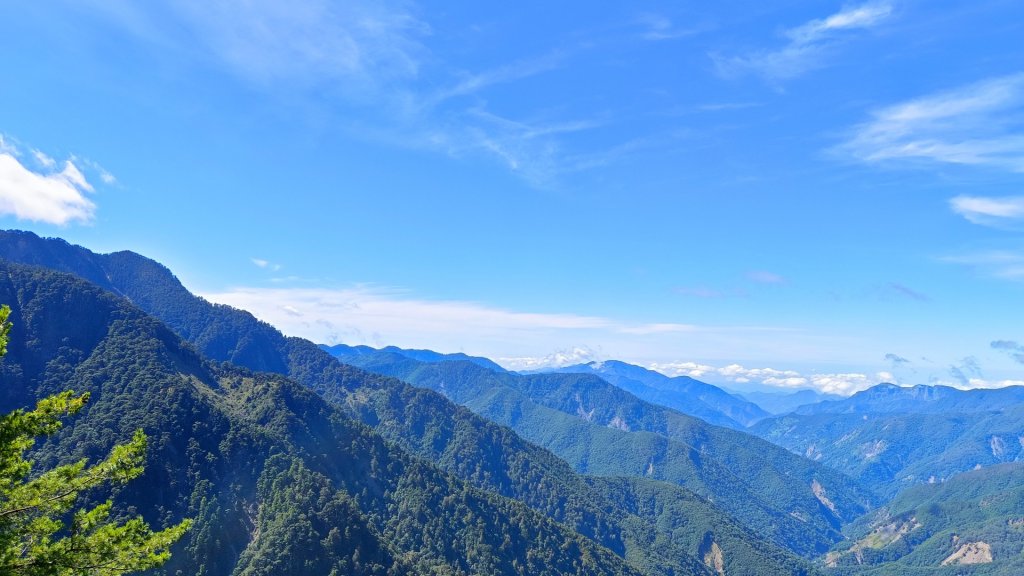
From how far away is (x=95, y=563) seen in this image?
3066cm

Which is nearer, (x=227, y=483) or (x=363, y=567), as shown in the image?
(x=363, y=567)

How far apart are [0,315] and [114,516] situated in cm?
17484

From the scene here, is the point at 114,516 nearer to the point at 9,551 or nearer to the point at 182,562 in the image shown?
the point at 182,562

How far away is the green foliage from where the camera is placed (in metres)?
28.6

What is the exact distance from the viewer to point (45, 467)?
175625 millimetres

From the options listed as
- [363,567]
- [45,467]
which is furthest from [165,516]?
[363,567]

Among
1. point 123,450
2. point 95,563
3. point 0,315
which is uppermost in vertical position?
point 0,315

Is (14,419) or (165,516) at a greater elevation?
(14,419)

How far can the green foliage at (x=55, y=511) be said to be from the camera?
28.6m

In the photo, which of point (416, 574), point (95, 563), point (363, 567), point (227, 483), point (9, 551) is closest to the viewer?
point (9, 551)

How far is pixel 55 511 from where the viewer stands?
29984mm

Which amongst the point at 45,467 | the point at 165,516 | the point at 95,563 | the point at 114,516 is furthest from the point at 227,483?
the point at 95,563

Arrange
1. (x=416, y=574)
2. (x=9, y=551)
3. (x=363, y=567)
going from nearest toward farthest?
(x=9, y=551)
(x=363, y=567)
(x=416, y=574)

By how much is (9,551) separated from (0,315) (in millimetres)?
11294
